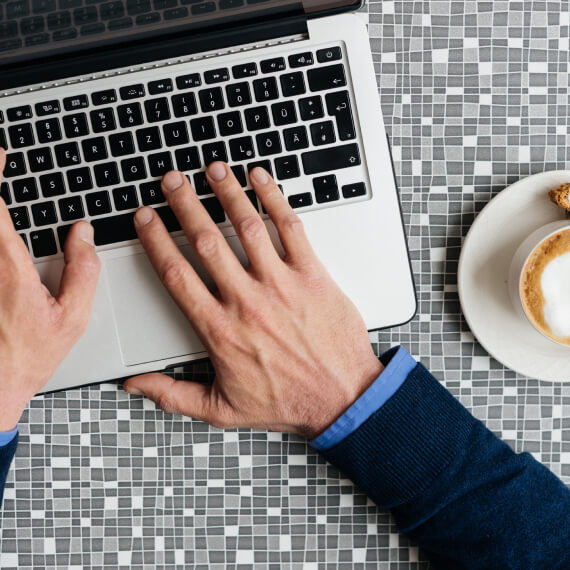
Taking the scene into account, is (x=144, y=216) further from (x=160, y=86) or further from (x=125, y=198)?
(x=160, y=86)

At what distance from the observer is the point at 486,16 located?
0.72 m

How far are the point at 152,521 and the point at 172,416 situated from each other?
0.13 metres

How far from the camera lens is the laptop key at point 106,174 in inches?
25.3

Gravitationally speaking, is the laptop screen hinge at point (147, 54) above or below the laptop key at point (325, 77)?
above

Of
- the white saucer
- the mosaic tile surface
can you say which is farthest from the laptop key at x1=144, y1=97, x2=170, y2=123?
the white saucer

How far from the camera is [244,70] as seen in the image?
25.2 inches

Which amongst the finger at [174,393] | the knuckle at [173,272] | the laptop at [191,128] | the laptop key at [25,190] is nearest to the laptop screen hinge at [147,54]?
the laptop at [191,128]

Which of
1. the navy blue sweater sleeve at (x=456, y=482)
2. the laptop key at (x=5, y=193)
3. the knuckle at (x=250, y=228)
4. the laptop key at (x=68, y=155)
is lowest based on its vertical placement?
the navy blue sweater sleeve at (x=456, y=482)

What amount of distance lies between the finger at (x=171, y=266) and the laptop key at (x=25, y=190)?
0.38 ft

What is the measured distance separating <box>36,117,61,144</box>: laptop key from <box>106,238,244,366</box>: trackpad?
14 cm

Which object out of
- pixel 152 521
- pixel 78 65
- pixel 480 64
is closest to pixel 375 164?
pixel 480 64

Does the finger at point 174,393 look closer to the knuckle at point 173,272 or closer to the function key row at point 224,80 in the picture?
the knuckle at point 173,272

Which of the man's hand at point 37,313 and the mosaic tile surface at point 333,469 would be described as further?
the mosaic tile surface at point 333,469

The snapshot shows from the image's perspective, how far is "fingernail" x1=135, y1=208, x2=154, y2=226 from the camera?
634 millimetres
